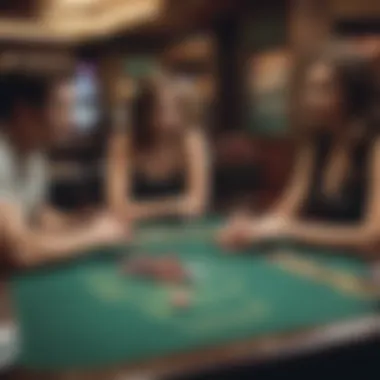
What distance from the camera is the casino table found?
97 centimetres

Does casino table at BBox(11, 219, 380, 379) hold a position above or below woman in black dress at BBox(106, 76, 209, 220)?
below

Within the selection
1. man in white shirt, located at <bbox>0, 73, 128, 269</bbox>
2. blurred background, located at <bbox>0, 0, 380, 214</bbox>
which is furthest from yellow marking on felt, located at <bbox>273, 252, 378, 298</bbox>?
man in white shirt, located at <bbox>0, 73, 128, 269</bbox>

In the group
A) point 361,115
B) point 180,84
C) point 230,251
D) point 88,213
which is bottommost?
point 230,251

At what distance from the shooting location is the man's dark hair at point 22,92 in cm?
138

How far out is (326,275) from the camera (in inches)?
53.2

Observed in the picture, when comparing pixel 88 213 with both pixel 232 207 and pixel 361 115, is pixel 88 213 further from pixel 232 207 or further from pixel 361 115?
pixel 361 115

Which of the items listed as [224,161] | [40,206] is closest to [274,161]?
[224,161]

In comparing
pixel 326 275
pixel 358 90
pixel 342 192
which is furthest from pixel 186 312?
pixel 358 90

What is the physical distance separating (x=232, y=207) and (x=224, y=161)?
4.7 inches

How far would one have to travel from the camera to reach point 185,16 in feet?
5.32

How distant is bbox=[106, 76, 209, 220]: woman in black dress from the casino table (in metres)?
0.17

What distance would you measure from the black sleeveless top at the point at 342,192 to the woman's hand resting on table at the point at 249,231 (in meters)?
0.10

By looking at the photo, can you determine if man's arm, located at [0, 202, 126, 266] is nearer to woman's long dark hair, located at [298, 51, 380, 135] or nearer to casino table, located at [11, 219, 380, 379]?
casino table, located at [11, 219, 380, 379]

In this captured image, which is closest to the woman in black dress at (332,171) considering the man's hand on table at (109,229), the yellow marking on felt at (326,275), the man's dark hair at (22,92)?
the yellow marking on felt at (326,275)
